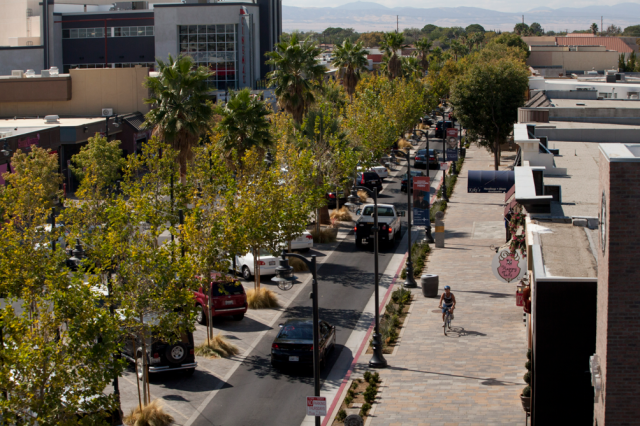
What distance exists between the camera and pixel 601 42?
505 feet

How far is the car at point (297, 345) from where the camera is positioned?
21.9 metres

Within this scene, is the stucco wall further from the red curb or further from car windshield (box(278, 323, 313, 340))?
car windshield (box(278, 323, 313, 340))

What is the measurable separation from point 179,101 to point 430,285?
13475mm

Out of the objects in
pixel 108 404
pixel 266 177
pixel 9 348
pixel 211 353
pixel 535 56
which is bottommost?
pixel 211 353

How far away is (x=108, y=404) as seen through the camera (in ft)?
46.2

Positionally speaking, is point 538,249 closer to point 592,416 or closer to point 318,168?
point 592,416

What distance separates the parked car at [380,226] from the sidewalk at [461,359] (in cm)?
300

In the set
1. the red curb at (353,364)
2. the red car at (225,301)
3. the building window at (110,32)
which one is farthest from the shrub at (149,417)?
the building window at (110,32)

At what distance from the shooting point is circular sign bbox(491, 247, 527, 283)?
21484mm

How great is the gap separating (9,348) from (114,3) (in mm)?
108658

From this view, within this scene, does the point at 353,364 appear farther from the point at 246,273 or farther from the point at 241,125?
the point at 241,125

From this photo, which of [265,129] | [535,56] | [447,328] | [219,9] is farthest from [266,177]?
[535,56]

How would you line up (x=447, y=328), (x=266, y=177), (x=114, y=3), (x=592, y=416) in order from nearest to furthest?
1. (x=592, y=416)
2. (x=447, y=328)
3. (x=266, y=177)
4. (x=114, y=3)

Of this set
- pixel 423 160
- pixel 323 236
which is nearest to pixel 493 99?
pixel 423 160
